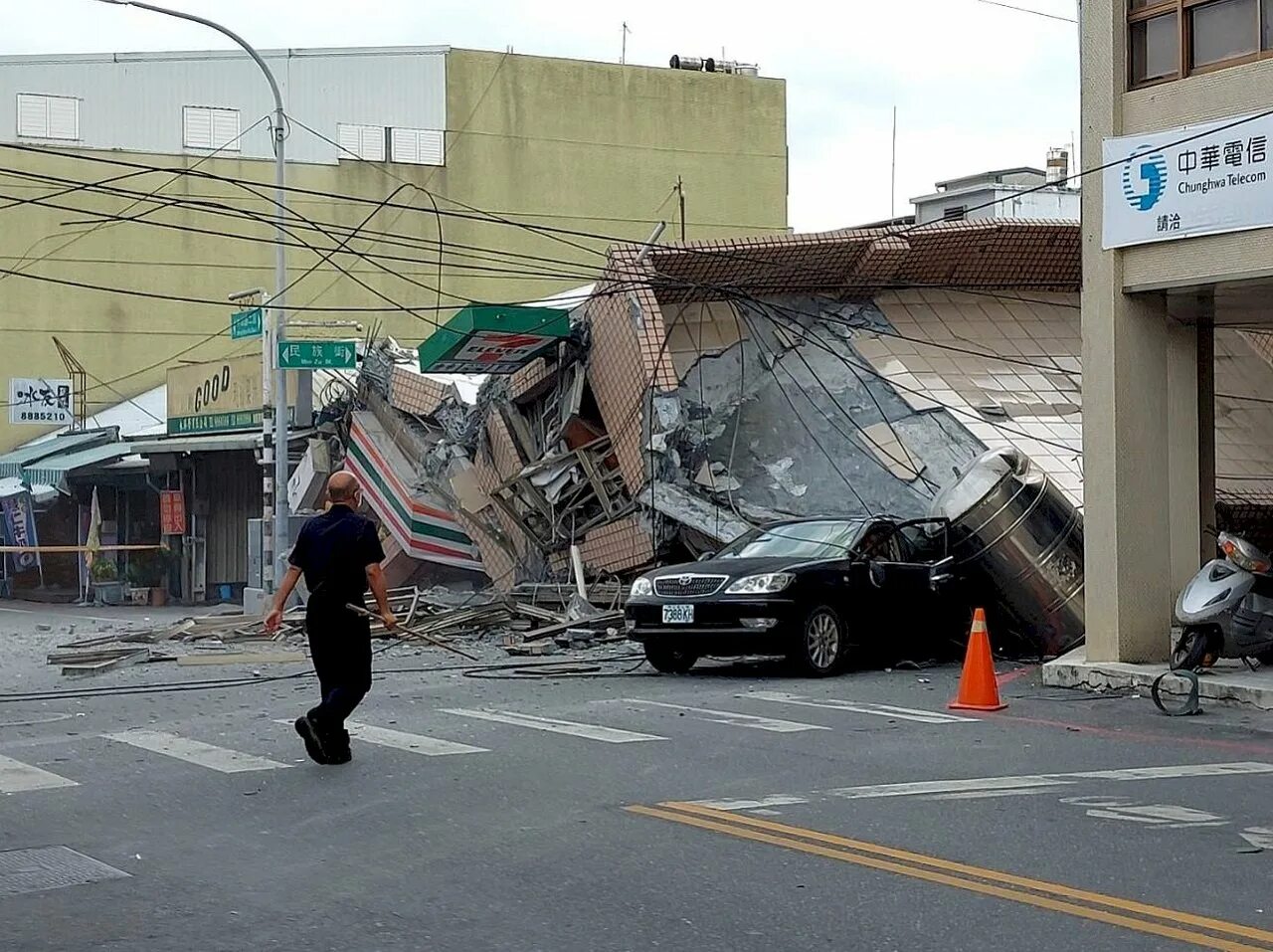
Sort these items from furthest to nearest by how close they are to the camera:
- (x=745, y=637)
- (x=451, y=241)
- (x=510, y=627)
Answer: (x=451, y=241)
(x=510, y=627)
(x=745, y=637)

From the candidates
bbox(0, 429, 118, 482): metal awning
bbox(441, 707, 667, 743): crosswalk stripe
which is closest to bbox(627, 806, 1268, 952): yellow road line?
bbox(441, 707, 667, 743): crosswalk stripe

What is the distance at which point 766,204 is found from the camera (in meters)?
46.9

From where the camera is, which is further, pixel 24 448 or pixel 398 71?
pixel 398 71

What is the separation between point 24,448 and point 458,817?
3354 centimetres

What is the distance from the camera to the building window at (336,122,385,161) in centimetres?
4384

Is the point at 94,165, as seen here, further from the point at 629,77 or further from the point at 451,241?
the point at 629,77

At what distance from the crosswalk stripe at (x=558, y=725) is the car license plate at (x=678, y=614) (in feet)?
8.91

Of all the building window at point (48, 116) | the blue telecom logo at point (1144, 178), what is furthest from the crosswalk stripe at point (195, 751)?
the building window at point (48, 116)

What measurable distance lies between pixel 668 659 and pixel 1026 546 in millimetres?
3738

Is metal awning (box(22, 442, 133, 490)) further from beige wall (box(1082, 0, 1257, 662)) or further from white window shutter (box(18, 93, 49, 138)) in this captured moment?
beige wall (box(1082, 0, 1257, 662))

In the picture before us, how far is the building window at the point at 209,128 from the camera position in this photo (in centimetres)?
4341

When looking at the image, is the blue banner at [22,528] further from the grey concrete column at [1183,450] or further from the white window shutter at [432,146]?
the grey concrete column at [1183,450]

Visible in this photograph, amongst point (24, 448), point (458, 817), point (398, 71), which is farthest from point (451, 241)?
point (458, 817)

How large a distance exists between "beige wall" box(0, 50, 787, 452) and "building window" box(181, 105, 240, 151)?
164 cm
